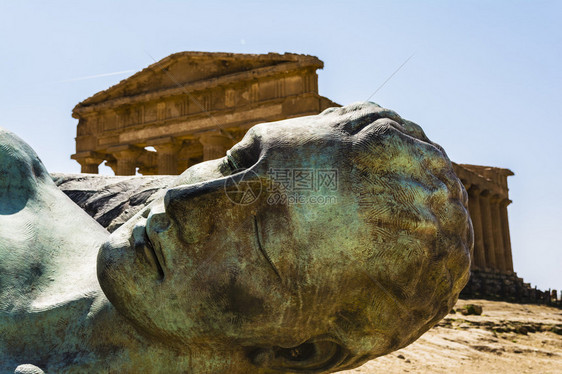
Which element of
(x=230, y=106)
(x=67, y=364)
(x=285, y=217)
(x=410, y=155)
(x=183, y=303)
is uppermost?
(x=230, y=106)

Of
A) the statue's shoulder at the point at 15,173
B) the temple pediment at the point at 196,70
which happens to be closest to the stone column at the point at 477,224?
the temple pediment at the point at 196,70

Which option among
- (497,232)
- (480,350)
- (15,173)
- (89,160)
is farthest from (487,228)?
(15,173)

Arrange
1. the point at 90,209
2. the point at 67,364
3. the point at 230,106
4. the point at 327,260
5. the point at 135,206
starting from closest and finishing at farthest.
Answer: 1. the point at 327,260
2. the point at 67,364
3. the point at 135,206
4. the point at 90,209
5. the point at 230,106

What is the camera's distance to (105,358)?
129 cm

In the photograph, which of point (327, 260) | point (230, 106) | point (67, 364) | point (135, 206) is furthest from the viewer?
point (230, 106)

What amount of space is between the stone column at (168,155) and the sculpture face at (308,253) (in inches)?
960

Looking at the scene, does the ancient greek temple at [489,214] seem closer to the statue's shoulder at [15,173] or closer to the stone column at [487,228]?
the stone column at [487,228]

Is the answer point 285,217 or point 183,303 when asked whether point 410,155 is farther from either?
point 183,303

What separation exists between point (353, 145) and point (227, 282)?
1.26 feet

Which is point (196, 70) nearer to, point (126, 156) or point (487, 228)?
point (126, 156)

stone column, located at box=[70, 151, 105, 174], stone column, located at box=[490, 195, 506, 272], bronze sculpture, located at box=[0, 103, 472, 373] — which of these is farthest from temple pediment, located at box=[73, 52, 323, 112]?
bronze sculpture, located at box=[0, 103, 472, 373]

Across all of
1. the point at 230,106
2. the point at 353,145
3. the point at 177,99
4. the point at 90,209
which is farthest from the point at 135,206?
the point at 177,99

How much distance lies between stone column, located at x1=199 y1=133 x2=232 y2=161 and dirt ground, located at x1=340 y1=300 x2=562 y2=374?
1485 centimetres

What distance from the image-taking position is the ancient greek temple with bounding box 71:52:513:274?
2248 centimetres
